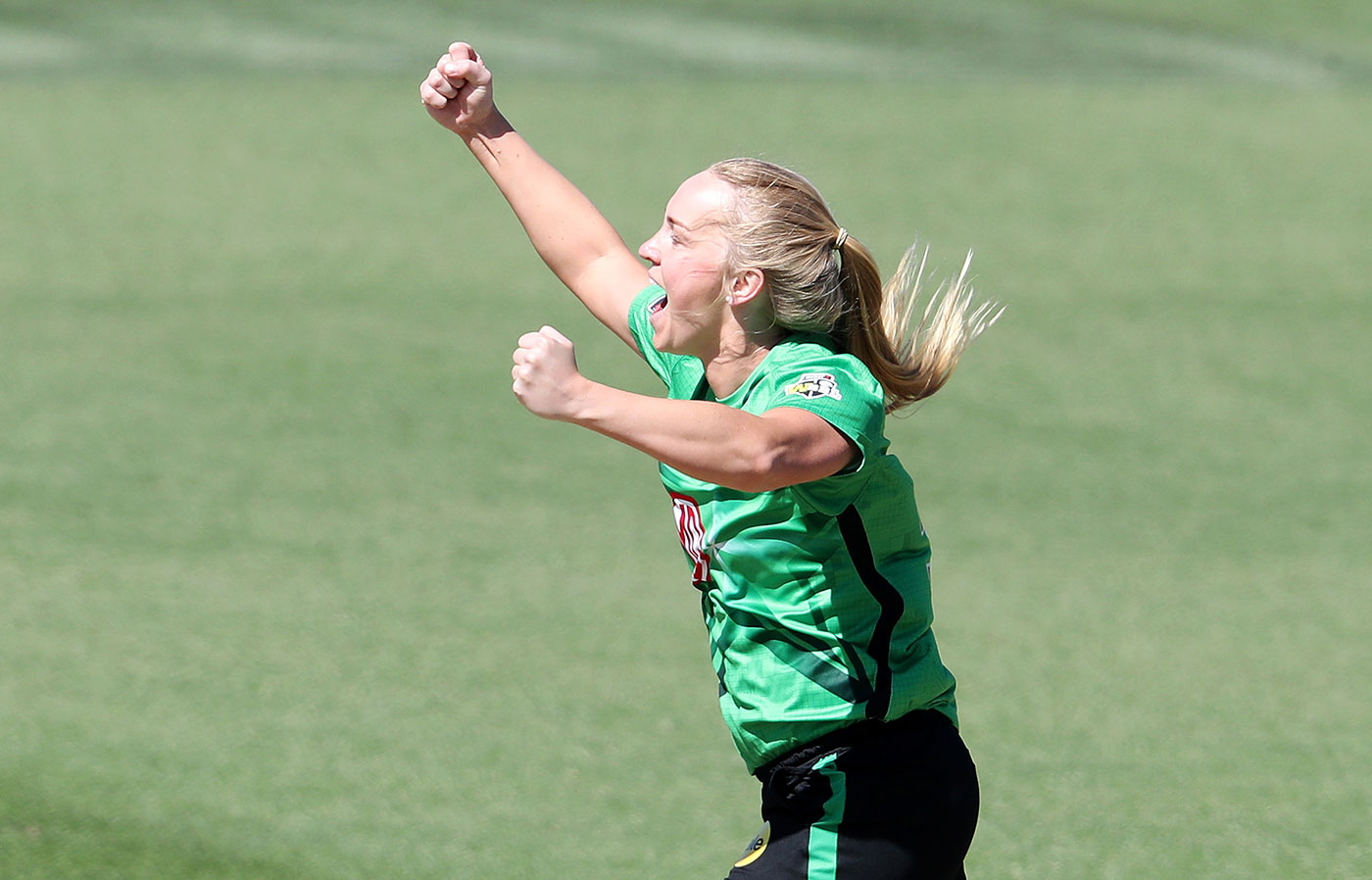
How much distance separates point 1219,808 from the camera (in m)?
5.07

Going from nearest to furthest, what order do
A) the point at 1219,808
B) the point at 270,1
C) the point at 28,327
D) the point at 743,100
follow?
the point at 1219,808 < the point at 28,327 < the point at 743,100 < the point at 270,1

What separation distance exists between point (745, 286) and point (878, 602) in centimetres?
60

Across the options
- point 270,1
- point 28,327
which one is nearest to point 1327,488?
point 28,327

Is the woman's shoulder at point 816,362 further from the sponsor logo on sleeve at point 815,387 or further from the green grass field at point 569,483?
the green grass field at point 569,483

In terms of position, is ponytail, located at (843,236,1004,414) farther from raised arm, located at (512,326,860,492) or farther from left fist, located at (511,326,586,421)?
left fist, located at (511,326,586,421)

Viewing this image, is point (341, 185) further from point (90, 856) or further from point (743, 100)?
point (90, 856)

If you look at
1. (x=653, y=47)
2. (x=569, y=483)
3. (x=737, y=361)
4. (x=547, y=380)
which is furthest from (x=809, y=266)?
(x=653, y=47)

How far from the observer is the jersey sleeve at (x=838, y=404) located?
2.94m

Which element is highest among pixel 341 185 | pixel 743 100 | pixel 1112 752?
pixel 743 100

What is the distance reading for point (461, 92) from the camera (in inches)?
152

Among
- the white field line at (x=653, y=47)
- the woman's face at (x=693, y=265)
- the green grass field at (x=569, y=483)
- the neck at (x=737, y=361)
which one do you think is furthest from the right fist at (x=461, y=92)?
the white field line at (x=653, y=47)

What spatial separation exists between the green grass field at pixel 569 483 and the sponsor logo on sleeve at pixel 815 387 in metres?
2.03

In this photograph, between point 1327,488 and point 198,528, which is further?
point 1327,488

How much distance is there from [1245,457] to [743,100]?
723 centimetres
